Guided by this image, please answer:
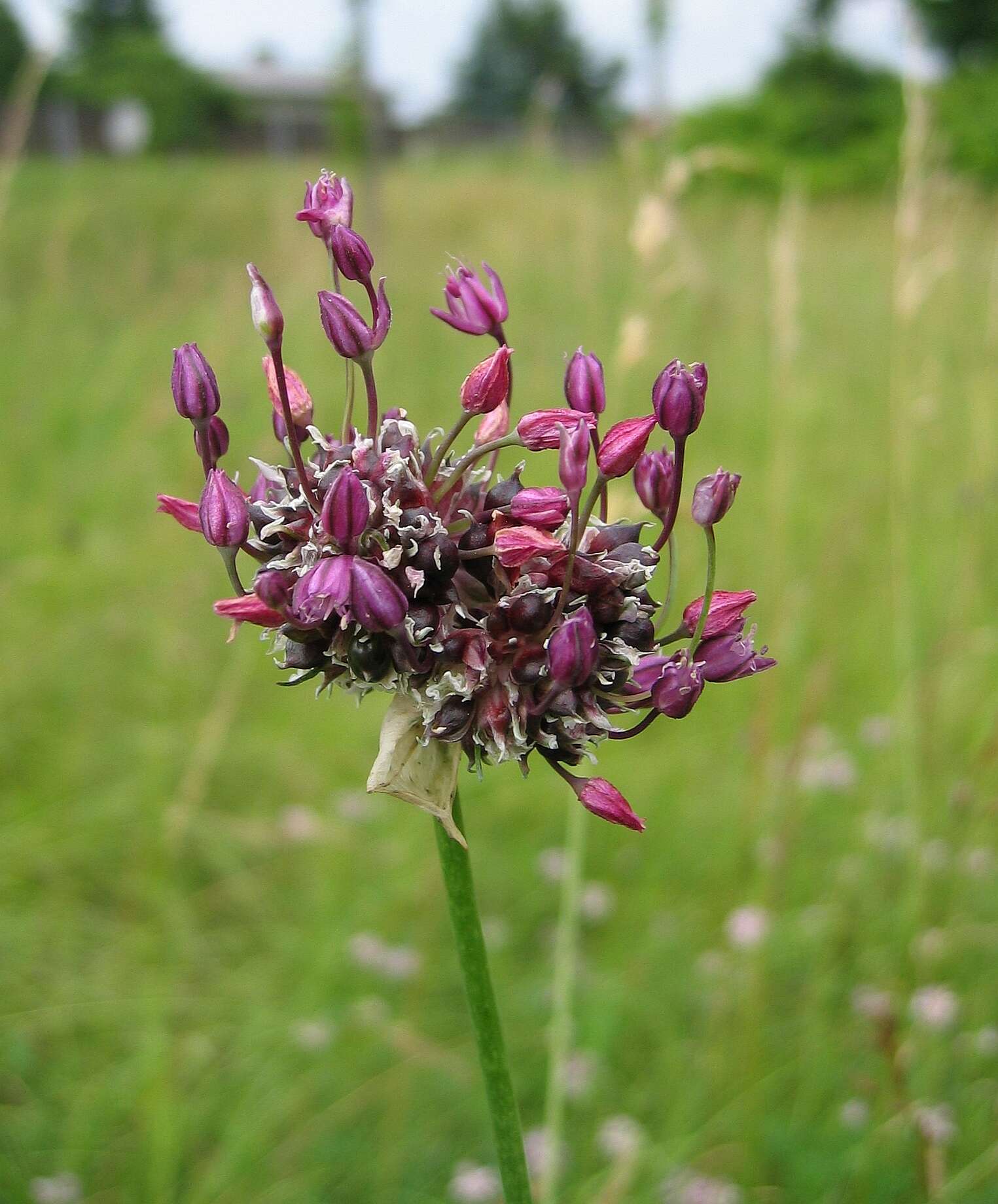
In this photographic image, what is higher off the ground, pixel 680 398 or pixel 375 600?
pixel 680 398

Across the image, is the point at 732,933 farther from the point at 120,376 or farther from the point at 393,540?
the point at 120,376

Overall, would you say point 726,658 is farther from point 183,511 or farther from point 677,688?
point 183,511

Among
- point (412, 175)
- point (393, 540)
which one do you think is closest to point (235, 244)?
point (412, 175)

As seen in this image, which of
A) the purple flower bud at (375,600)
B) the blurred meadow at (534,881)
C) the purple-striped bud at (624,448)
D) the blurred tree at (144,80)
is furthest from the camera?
the blurred tree at (144,80)

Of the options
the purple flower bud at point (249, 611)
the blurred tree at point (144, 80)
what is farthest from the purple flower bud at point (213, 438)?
the blurred tree at point (144, 80)

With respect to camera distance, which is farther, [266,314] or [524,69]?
[524,69]

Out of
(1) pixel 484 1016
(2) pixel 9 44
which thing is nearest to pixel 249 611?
(1) pixel 484 1016

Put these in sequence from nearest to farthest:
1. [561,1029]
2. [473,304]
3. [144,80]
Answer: [473,304], [561,1029], [144,80]

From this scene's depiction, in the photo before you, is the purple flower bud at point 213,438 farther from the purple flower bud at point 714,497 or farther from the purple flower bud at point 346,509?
the purple flower bud at point 714,497
